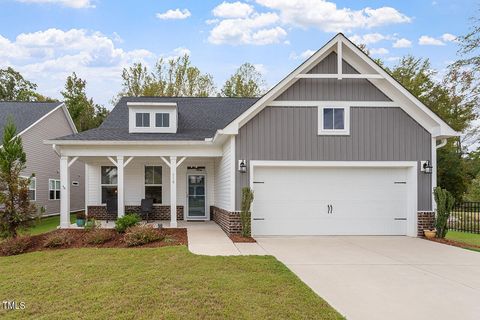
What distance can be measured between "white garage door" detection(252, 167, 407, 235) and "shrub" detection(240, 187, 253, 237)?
0.67m

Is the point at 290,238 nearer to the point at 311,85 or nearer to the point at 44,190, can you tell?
the point at 311,85

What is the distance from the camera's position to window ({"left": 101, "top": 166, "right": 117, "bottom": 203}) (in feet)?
55.0

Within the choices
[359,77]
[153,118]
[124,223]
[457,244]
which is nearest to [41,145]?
[153,118]

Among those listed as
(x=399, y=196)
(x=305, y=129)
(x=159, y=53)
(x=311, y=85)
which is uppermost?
(x=159, y=53)

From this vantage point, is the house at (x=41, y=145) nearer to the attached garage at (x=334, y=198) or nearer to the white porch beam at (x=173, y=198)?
the white porch beam at (x=173, y=198)

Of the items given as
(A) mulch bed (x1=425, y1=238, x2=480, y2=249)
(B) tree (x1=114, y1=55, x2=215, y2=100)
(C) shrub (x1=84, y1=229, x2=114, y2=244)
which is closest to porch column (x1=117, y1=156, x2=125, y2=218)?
(C) shrub (x1=84, y1=229, x2=114, y2=244)

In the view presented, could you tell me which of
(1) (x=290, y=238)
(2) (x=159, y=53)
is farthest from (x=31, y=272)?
(2) (x=159, y=53)

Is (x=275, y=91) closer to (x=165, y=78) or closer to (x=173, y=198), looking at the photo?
(x=173, y=198)

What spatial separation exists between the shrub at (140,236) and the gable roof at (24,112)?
38.9 feet

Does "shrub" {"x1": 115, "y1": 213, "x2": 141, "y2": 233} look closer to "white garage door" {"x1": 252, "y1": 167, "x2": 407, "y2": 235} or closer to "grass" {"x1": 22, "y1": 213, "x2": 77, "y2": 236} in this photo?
"grass" {"x1": 22, "y1": 213, "x2": 77, "y2": 236}

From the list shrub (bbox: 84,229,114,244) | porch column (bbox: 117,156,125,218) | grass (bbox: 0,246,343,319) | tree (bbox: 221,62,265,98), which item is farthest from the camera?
tree (bbox: 221,62,265,98)

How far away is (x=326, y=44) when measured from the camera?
11.5 meters

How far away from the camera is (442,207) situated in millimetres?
11492

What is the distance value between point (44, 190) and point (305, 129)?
50.0 ft
